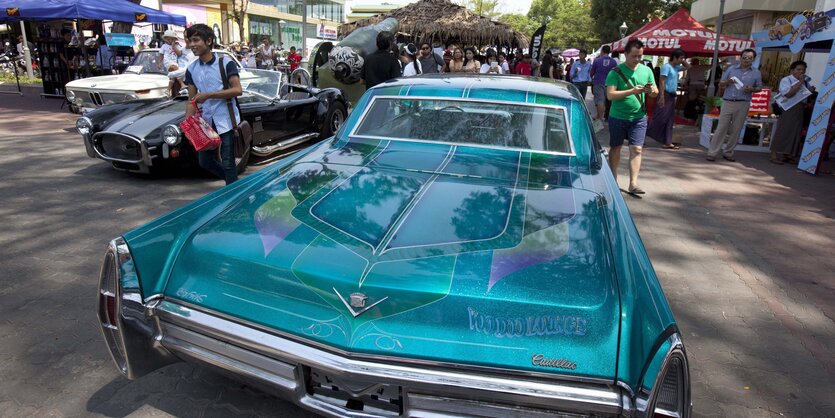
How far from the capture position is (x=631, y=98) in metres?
6.04

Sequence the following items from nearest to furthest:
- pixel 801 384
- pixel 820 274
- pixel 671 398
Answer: pixel 671 398
pixel 801 384
pixel 820 274

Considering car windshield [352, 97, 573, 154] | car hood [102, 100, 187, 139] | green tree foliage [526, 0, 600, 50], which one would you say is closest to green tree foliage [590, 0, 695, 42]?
green tree foliage [526, 0, 600, 50]

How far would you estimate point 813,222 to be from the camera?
573 centimetres

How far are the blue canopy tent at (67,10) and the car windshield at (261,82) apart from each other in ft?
21.2

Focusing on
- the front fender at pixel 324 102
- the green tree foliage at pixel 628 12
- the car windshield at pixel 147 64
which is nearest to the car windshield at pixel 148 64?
the car windshield at pixel 147 64

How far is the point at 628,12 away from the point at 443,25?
21.8 m

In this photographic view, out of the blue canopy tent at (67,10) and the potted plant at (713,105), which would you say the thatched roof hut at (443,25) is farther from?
the potted plant at (713,105)

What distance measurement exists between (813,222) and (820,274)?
175cm

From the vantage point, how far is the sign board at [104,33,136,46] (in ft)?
43.0

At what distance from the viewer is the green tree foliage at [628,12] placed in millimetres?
35625

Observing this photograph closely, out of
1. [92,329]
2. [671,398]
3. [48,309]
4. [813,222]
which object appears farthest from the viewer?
[813,222]

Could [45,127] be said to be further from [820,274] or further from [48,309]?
[820,274]

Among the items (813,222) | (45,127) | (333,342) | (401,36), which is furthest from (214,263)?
(401,36)

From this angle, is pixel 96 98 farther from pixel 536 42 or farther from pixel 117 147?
pixel 536 42
